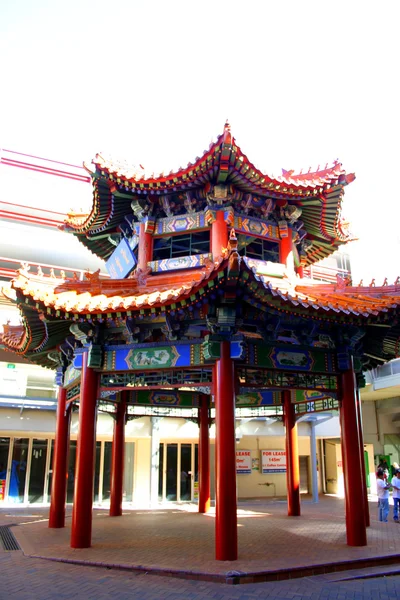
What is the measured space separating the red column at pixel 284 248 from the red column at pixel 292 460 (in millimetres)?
6175

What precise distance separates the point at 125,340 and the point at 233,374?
3065mm

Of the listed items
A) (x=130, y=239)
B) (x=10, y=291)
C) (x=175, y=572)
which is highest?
(x=130, y=239)

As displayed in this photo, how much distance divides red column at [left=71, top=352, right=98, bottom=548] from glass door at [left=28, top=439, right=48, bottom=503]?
45.7 ft

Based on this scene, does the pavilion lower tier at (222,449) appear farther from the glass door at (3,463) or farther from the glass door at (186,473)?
the glass door at (186,473)

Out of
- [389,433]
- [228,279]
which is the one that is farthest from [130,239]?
[389,433]

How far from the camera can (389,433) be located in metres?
32.4

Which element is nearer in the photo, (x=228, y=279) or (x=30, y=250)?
(x=228, y=279)

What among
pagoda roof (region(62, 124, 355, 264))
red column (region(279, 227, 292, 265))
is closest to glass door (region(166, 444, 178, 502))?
pagoda roof (region(62, 124, 355, 264))

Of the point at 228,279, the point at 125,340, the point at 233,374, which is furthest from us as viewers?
the point at 125,340

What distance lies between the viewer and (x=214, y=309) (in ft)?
36.3

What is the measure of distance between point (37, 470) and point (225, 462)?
663 inches

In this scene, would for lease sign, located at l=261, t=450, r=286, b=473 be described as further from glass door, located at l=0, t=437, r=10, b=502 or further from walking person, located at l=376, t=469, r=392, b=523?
glass door, located at l=0, t=437, r=10, b=502

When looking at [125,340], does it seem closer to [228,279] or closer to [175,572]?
[228,279]

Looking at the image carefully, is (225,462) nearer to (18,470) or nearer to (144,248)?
(144,248)
